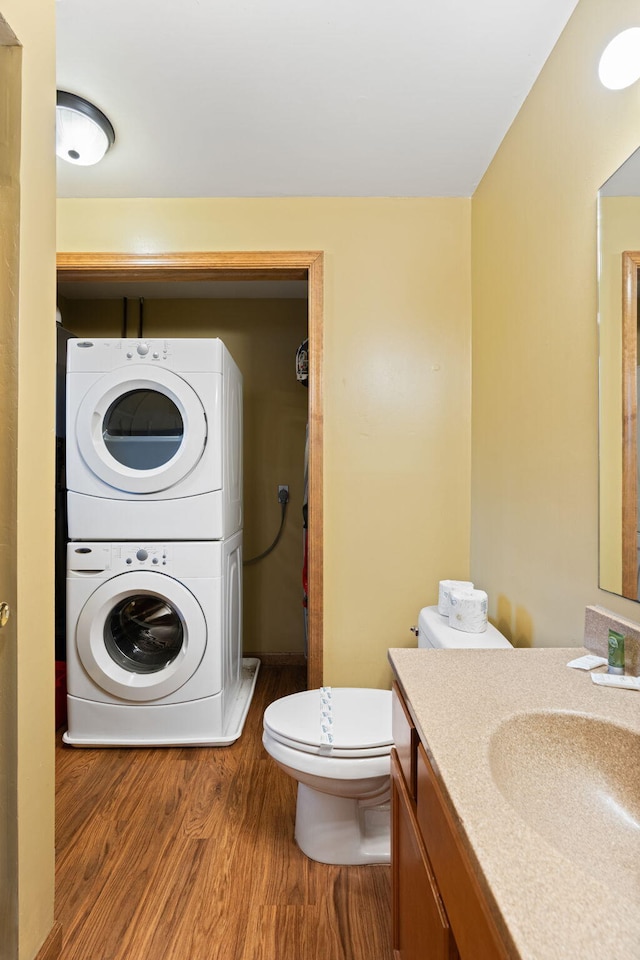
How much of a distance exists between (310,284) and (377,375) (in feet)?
1.66

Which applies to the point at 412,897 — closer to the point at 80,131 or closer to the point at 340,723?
the point at 340,723

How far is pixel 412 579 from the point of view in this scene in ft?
7.29

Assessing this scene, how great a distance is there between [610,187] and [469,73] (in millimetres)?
739

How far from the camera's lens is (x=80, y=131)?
1682mm

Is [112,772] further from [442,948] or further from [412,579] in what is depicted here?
[442,948]

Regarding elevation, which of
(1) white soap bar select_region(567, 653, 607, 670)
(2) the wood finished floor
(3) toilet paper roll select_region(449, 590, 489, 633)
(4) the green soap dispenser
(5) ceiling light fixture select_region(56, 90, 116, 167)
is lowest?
(2) the wood finished floor

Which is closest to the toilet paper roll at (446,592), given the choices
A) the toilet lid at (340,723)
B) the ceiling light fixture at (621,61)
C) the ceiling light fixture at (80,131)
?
the toilet lid at (340,723)

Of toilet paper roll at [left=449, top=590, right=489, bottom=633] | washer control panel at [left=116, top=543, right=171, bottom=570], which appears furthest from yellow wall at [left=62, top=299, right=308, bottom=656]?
toilet paper roll at [left=449, top=590, right=489, bottom=633]

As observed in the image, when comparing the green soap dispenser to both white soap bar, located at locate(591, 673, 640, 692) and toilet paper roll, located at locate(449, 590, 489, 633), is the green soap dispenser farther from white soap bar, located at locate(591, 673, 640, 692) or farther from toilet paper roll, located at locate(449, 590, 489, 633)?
toilet paper roll, located at locate(449, 590, 489, 633)

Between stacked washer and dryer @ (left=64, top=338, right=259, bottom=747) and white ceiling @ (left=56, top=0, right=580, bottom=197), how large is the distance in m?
0.73

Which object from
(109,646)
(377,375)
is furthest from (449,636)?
(109,646)

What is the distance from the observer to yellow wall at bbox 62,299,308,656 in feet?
10.8

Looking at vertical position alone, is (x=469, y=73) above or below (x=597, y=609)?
above

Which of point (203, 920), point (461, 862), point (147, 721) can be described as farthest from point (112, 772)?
point (461, 862)
